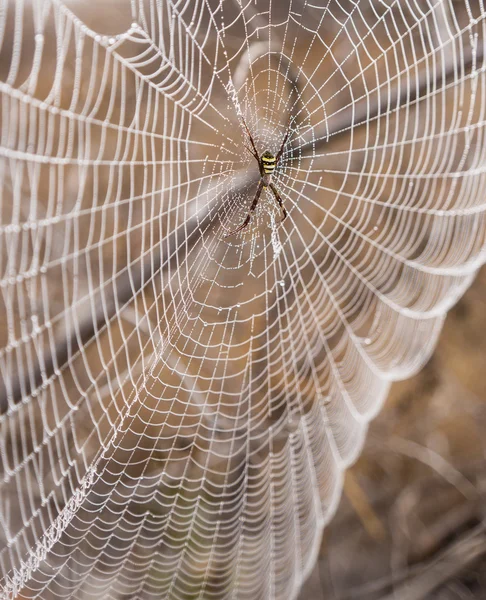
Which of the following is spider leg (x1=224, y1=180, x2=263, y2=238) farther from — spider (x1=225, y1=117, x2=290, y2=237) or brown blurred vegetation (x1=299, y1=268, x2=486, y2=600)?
brown blurred vegetation (x1=299, y1=268, x2=486, y2=600)

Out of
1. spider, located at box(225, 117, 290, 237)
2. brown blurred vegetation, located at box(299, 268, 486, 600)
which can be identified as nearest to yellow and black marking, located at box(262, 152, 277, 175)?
spider, located at box(225, 117, 290, 237)

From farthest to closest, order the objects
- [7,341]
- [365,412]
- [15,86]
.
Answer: [365,412] < [7,341] < [15,86]

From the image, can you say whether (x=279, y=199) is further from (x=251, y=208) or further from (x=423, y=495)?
(x=423, y=495)

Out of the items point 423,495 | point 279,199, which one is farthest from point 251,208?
point 423,495

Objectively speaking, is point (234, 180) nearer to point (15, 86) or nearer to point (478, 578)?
point (15, 86)

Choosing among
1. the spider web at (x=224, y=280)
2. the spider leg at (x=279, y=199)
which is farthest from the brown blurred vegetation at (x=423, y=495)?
the spider leg at (x=279, y=199)

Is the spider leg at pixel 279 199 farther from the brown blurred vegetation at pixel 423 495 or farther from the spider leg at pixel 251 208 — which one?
the brown blurred vegetation at pixel 423 495

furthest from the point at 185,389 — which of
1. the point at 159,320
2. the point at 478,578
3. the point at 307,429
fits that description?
the point at 478,578

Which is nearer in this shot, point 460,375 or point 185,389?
point 185,389

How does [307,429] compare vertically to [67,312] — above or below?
below
